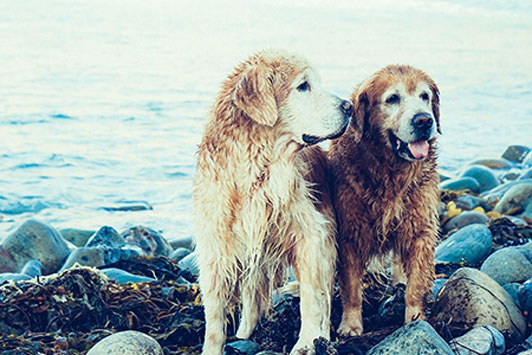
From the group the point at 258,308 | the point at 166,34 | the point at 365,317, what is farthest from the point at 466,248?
the point at 166,34

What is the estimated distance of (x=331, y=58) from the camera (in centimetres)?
2234

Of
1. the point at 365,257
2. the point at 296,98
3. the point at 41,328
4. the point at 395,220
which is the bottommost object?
the point at 41,328

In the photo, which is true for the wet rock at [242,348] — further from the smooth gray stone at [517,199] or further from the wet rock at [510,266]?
the smooth gray stone at [517,199]

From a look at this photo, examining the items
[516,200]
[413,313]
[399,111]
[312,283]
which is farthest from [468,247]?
[516,200]

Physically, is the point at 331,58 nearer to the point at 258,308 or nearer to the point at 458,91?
the point at 458,91

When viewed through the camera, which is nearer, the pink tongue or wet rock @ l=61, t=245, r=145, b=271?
the pink tongue

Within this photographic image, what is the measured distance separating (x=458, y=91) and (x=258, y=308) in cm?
1551

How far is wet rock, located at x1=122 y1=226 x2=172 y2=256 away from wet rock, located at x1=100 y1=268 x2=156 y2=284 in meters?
1.82

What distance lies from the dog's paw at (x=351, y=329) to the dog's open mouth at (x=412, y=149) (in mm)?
1116

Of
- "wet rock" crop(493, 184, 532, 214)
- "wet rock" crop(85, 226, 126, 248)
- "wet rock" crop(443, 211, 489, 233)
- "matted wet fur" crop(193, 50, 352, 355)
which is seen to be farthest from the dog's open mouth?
"wet rock" crop(493, 184, 532, 214)

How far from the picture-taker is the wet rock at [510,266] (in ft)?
16.3

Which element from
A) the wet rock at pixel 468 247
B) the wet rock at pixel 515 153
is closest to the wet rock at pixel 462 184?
the wet rock at pixel 515 153

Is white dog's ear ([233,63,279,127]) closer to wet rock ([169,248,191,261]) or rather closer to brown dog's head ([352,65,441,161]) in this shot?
brown dog's head ([352,65,441,161])

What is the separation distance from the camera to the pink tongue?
4320 mm
